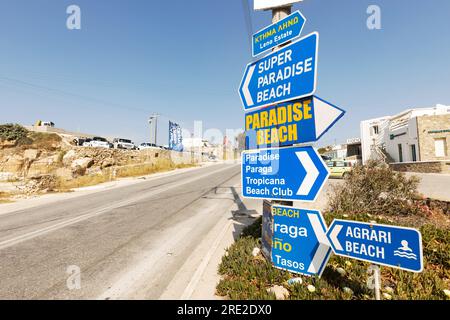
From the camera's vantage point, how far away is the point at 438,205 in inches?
247

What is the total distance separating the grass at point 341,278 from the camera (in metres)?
A: 2.77

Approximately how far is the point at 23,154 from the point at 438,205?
3898 cm

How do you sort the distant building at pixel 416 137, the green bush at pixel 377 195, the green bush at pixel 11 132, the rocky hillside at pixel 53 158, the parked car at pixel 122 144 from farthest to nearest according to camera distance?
the parked car at pixel 122 144
the green bush at pixel 11 132
the rocky hillside at pixel 53 158
the distant building at pixel 416 137
the green bush at pixel 377 195

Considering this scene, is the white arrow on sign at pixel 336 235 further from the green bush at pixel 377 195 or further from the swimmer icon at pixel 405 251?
the green bush at pixel 377 195

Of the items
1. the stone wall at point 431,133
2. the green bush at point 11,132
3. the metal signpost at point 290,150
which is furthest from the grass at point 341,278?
the green bush at point 11,132

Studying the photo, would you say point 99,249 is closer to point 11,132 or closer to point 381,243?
point 381,243

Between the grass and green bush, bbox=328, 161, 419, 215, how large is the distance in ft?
6.33

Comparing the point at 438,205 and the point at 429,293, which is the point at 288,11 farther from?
the point at 438,205

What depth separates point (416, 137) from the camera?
22.2 metres

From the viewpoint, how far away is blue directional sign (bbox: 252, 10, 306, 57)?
10.5 feet

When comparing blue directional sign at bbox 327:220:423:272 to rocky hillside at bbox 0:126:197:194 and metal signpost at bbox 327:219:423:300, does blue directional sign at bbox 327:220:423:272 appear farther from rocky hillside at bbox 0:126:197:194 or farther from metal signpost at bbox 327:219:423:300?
rocky hillside at bbox 0:126:197:194

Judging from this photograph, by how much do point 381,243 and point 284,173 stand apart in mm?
1394

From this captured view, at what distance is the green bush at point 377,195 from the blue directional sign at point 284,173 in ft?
12.7
